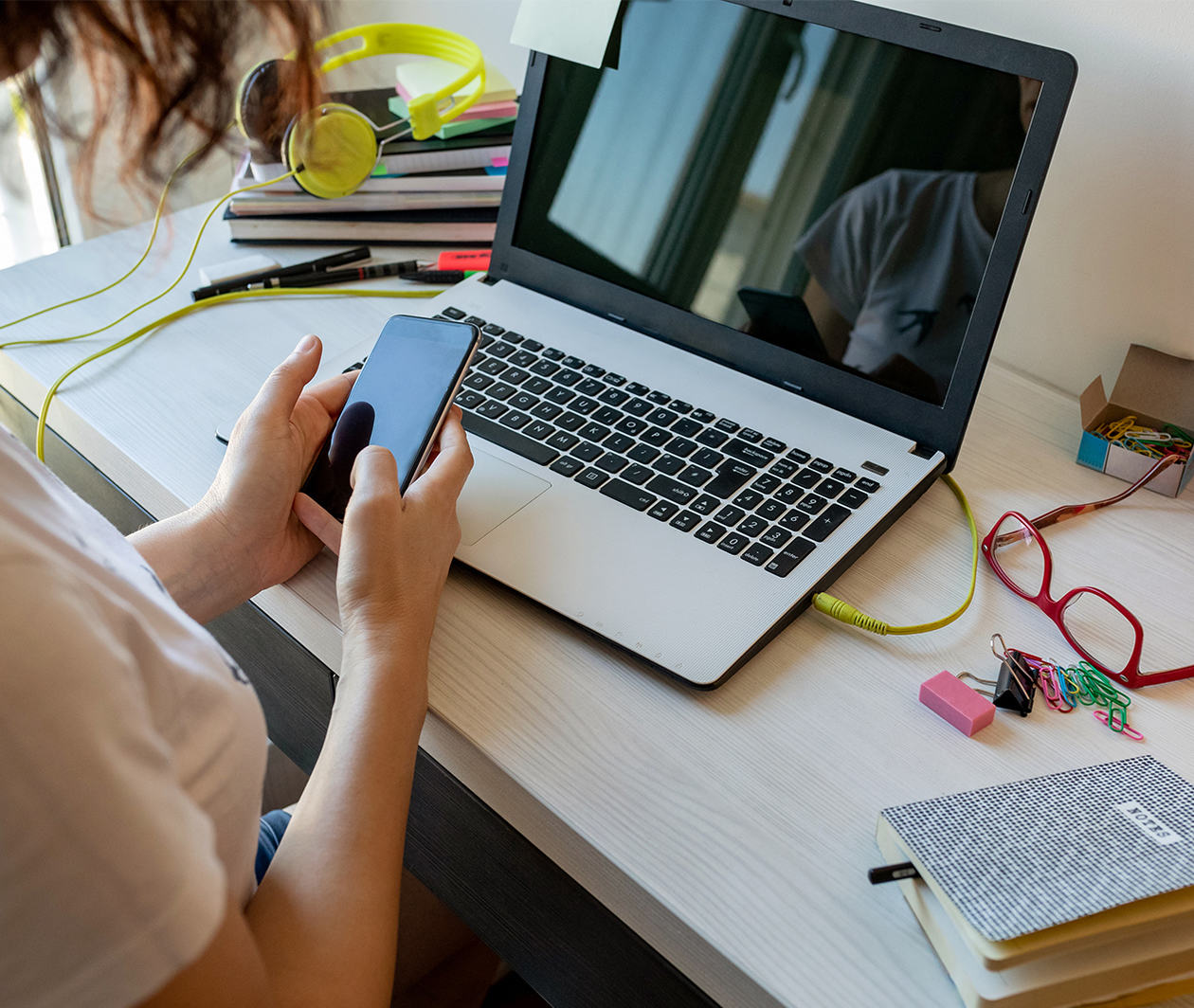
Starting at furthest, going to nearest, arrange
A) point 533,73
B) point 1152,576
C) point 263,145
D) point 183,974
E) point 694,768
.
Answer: point 263,145, point 533,73, point 1152,576, point 694,768, point 183,974

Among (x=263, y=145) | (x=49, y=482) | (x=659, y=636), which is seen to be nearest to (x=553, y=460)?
(x=659, y=636)

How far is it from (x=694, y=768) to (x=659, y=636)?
0.08 meters

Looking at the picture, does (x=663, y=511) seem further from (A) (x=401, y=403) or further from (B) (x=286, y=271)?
(B) (x=286, y=271)

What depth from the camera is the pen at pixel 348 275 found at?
984 millimetres

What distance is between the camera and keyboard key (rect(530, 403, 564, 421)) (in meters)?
0.77

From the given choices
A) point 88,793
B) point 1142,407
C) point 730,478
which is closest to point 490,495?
point 730,478

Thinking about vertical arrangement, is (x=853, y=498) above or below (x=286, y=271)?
above

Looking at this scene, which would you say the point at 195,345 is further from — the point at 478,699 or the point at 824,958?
the point at 824,958

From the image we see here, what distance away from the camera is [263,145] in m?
1.01

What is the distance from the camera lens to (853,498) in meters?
0.69

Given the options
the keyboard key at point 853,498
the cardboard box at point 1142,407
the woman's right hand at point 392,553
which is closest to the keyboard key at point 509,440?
the woman's right hand at point 392,553

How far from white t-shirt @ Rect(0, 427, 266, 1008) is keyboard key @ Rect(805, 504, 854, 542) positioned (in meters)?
0.39

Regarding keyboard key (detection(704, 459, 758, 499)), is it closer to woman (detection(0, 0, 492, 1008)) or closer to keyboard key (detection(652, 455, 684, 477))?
keyboard key (detection(652, 455, 684, 477))

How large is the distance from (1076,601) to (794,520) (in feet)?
0.61
